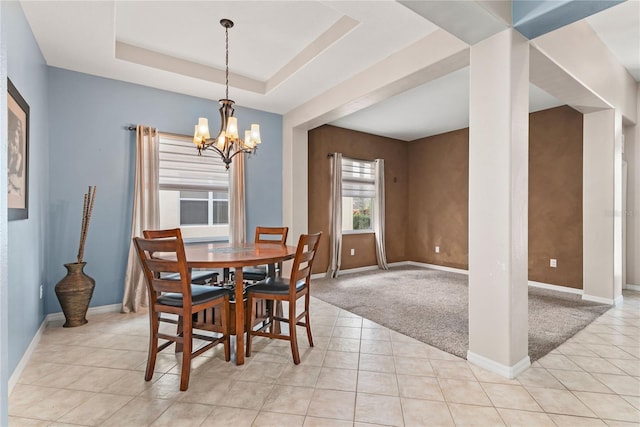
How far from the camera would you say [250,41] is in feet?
9.99

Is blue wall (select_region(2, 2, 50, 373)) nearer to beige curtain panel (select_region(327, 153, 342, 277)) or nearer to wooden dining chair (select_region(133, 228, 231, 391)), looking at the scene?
wooden dining chair (select_region(133, 228, 231, 391))

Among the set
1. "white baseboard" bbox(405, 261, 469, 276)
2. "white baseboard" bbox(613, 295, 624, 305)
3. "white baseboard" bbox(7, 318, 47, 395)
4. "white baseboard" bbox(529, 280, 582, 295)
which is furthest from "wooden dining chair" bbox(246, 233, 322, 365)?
"white baseboard" bbox(405, 261, 469, 276)

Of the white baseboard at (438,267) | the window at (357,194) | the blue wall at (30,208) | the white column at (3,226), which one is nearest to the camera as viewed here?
the white column at (3,226)

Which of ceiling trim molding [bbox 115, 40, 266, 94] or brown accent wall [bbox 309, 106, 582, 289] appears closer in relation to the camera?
ceiling trim molding [bbox 115, 40, 266, 94]

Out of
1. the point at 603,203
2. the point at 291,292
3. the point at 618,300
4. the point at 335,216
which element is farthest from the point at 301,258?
the point at 618,300

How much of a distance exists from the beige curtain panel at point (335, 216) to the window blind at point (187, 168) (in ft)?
6.26

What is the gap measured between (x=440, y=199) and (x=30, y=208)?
5954 mm

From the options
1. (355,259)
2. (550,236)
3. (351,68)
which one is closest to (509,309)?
(351,68)

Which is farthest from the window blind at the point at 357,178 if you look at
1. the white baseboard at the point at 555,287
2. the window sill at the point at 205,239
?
the white baseboard at the point at 555,287

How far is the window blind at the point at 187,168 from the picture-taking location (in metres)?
3.82

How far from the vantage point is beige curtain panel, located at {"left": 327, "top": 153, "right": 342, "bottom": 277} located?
534 centimetres

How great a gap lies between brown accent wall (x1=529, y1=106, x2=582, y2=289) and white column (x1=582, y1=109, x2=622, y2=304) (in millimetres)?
612

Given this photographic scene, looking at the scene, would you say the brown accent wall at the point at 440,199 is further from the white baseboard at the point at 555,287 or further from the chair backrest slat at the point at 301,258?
the chair backrest slat at the point at 301,258

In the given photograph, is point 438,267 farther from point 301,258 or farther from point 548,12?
point 548,12
